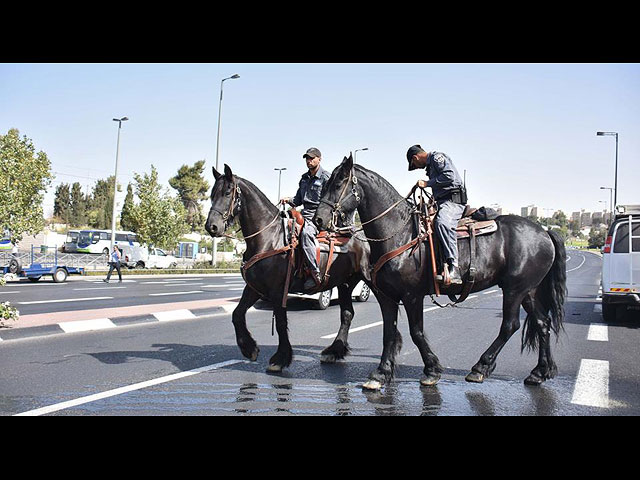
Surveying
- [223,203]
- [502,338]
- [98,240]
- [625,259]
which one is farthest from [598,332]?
[98,240]

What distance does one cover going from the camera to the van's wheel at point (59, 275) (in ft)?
85.0

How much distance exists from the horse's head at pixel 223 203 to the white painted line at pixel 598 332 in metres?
7.39

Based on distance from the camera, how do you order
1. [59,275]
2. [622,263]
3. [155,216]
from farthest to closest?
[155,216]
[59,275]
[622,263]

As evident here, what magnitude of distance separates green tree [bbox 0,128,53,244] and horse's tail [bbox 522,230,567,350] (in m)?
25.9

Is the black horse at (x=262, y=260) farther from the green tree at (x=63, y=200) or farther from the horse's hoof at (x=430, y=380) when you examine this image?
the green tree at (x=63, y=200)

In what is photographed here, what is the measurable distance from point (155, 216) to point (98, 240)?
1207cm

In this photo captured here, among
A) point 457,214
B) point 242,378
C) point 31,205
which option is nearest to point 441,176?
point 457,214

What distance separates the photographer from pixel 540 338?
6.93 m

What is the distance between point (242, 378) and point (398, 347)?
75.7 inches

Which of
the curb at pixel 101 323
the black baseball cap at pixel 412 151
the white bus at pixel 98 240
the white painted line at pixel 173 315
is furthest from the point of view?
the white bus at pixel 98 240

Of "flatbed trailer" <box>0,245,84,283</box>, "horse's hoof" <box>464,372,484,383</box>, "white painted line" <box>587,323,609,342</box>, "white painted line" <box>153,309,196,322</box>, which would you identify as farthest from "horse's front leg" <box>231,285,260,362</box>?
"flatbed trailer" <box>0,245,84,283</box>

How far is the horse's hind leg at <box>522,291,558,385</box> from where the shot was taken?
675 centimetres

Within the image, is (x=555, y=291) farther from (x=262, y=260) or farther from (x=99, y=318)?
(x=99, y=318)

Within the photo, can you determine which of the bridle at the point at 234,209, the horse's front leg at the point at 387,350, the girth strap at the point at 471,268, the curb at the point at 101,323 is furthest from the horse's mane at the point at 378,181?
the curb at the point at 101,323
